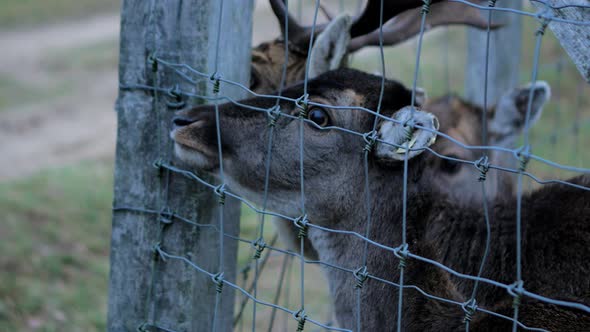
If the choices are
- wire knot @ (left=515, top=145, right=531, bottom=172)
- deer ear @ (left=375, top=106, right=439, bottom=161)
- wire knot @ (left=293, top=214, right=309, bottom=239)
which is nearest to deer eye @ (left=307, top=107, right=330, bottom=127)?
deer ear @ (left=375, top=106, right=439, bottom=161)

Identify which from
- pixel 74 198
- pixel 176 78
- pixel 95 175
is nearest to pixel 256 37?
pixel 95 175

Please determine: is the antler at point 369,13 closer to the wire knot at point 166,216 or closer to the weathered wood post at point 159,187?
the weathered wood post at point 159,187

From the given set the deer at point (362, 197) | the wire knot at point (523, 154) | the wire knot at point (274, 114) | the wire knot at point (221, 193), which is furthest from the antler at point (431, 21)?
the wire knot at point (523, 154)

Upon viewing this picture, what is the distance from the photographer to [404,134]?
299 centimetres

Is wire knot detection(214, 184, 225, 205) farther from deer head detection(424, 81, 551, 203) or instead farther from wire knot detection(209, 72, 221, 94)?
deer head detection(424, 81, 551, 203)

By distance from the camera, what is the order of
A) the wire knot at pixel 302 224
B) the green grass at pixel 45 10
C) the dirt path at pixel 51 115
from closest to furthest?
1. the wire knot at pixel 302 224
2. the dirt path at pixel 51 115
3. the green grass at pixel 45 10

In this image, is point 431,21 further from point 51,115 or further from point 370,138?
point 51,115

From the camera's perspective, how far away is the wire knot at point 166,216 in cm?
325

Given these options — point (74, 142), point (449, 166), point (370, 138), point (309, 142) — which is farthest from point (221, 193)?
point (74, 142)

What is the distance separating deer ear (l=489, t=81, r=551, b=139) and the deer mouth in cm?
331

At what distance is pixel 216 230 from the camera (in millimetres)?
3301

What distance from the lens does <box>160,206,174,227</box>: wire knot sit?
10.7 feet

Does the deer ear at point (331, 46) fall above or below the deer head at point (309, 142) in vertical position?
above

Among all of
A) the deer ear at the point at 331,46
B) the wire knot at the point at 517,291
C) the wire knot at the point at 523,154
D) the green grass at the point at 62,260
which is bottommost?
the green grass at the point at 62,260
